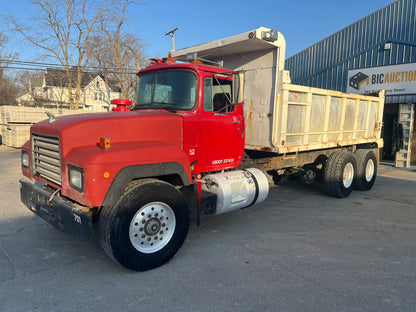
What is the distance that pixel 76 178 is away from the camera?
3289mm

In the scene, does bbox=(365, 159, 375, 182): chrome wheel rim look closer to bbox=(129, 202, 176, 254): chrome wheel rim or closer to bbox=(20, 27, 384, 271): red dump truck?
bbox=(20, 27, 384, 271): red dump truck

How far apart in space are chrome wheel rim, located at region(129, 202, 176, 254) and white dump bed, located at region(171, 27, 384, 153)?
2537mm

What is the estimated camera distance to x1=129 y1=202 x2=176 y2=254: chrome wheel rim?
3582 mm

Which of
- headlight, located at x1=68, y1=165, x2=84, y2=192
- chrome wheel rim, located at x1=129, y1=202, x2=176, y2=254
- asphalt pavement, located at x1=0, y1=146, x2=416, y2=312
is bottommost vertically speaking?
asphalt pavement, located at x1=0, y1=146, x2=416, y2=312

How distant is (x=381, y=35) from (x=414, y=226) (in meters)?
9.69

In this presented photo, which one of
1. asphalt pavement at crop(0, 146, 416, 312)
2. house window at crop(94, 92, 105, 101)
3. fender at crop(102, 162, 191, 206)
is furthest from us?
house window at crop(94, 92, 105, 101)

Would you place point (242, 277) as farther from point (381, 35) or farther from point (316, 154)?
point (381, 35)

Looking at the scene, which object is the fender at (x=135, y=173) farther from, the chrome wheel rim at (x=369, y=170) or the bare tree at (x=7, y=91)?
the bare tree at (x=7, y=91)

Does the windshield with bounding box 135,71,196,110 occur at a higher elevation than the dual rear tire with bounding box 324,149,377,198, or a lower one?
higher

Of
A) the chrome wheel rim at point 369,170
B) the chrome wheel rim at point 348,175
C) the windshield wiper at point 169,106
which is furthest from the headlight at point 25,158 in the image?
the chrome wheel rim at point 369,170

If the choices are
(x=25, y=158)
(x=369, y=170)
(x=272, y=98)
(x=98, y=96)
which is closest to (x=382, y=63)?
(x=369, y=170)

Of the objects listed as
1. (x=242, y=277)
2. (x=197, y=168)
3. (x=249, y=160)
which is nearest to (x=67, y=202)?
(x=197, y=168)

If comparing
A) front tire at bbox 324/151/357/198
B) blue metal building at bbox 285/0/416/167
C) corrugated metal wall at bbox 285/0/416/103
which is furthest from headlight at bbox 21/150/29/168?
corrugated metal wall at bbox 285/0/416/103

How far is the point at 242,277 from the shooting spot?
3576mm
